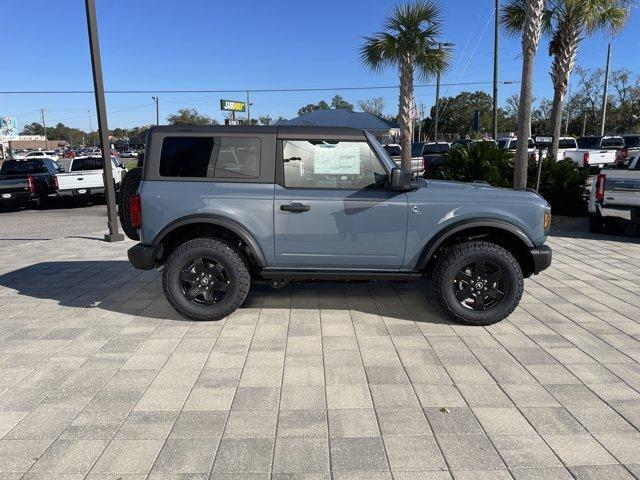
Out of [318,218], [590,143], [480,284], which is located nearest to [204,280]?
[318,218]

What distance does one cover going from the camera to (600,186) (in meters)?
8.75

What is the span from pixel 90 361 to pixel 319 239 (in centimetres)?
220

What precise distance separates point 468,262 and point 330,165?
1.57m

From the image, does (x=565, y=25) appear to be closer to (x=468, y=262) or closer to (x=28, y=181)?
(x=468, y=262)

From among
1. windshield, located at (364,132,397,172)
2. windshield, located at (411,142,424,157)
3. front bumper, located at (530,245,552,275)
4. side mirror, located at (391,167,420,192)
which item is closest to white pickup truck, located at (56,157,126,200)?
windshield, located at (364,132,397,172)

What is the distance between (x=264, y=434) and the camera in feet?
9.73

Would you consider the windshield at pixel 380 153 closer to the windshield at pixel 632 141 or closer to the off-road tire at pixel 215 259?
the off-road tire at pixel 215 259

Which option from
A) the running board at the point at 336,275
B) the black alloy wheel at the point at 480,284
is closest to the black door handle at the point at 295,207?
the running board at the point at 336,275

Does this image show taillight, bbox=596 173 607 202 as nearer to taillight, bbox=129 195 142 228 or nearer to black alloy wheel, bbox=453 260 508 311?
black alloy wheel, bbox=453 260 508 311

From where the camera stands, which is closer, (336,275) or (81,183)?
(336,275)

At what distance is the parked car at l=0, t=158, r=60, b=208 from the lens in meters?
15.0

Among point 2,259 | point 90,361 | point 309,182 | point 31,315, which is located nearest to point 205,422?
point 90,361

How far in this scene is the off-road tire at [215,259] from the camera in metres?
4.68

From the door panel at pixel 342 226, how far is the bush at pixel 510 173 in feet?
23.3
